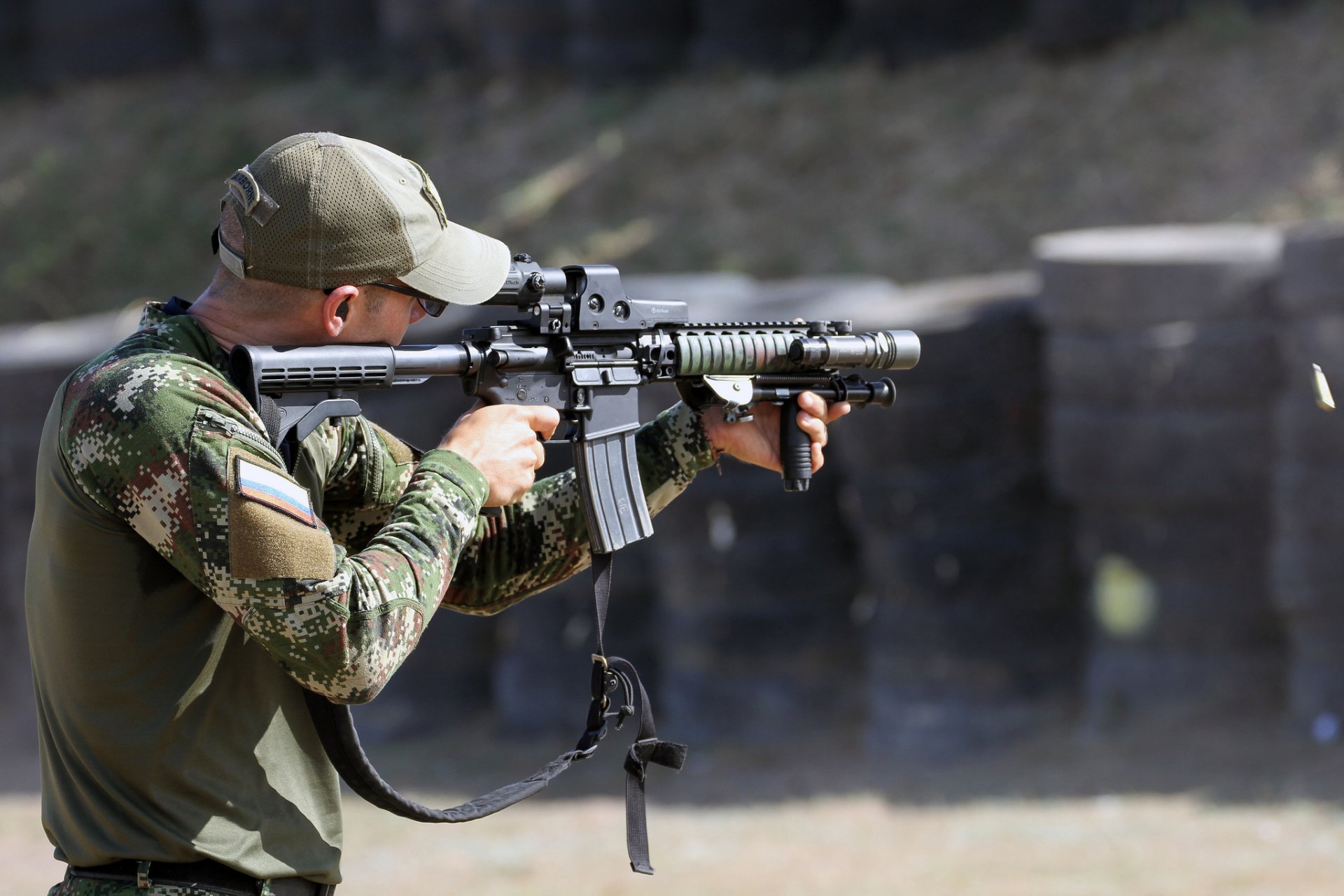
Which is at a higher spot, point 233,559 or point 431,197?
point 431,197

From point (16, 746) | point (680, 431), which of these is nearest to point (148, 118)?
point (16, 746)

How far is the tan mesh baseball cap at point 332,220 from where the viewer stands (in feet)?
6.61

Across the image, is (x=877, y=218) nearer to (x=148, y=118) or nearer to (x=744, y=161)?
(x=744, y=161)

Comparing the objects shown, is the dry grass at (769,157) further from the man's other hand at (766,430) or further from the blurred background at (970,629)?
the man's other hand at (766,430)

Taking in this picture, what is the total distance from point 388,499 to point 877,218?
9.43m

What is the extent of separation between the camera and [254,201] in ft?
6.59

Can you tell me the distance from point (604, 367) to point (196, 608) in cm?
83

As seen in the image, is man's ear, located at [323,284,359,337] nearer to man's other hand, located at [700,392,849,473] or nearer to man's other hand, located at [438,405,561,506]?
man's other hand, located at [438,405,561,506]

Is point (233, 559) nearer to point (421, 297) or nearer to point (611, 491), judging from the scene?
point (421, 297)

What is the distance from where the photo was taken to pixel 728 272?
11562 mm

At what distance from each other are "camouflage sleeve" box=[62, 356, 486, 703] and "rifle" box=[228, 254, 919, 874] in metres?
0.16

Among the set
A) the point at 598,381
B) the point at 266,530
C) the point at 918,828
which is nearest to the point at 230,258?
the point at 266,530

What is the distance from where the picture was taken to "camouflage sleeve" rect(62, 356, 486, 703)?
1869mm

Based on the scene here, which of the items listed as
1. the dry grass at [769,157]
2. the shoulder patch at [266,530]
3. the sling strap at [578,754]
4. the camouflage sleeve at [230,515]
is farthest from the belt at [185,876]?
the dry grass at [769,157]
